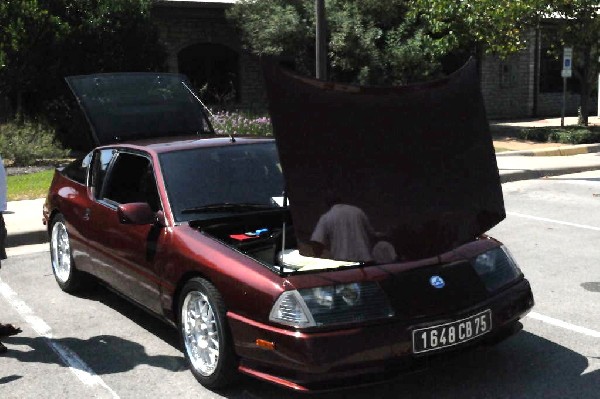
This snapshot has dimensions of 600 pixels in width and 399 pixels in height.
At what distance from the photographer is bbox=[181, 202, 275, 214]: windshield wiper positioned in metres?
5.29

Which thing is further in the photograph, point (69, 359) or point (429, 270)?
point (69, 359)

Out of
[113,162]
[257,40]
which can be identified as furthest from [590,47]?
[113,162]

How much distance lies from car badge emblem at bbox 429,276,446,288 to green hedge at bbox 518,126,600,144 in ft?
52.7

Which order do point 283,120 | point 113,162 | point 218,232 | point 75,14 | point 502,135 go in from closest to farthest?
point 283,120, point 218,232, point 113,162, point 75,14, point 502,135

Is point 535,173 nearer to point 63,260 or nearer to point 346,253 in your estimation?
point 63,260

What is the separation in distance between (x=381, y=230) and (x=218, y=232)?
1392mm

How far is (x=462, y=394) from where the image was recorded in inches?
174

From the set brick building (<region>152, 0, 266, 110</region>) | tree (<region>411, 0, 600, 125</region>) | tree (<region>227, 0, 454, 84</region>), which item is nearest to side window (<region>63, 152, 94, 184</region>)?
tree (<region>227, 0, 454, 84</region>)

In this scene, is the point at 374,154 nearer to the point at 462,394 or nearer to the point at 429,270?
the point at 429,270

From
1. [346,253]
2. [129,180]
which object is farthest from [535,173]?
[346,253]

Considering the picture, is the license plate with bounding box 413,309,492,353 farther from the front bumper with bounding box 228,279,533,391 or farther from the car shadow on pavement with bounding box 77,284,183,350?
the car shadow on pavement with bounding box 77,284,183,350

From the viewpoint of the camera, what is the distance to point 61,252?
702cm

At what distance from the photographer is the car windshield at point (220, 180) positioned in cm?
534

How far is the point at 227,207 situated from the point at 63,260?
7.75 feet
